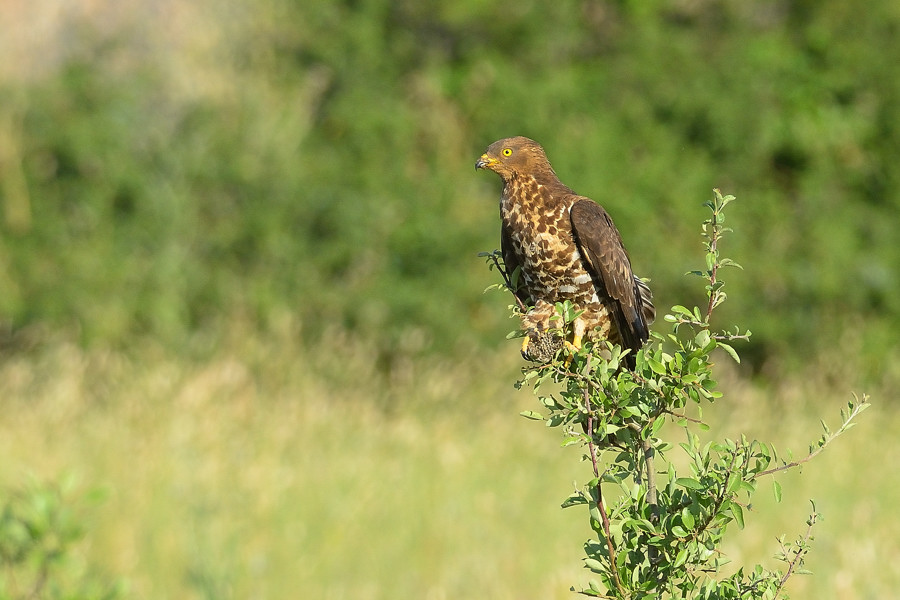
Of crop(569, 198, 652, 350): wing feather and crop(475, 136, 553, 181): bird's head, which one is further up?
crop(475, 136, 553, 181): bird's head

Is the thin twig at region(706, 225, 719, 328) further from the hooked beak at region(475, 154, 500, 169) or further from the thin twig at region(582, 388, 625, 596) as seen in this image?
the hooked beak at region(475, 154, 500, 169)

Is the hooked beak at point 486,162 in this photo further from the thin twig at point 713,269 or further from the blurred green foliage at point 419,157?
the blurred green foliage at point 419,157

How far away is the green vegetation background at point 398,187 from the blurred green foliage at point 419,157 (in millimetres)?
29

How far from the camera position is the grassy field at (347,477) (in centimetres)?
538

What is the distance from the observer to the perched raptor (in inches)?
128

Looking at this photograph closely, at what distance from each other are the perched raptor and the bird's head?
5cm

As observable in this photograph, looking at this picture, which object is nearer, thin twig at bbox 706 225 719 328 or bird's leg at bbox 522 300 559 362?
thin twig at bbox 706 225 719 328

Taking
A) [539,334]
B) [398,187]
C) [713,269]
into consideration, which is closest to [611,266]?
[539,334]

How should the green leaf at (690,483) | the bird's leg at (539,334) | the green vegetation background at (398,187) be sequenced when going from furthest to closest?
the green vegetation background at (398,187), the bird's leg at (539,334), the green leaf at (690,483)

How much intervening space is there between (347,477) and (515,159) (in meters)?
3.64

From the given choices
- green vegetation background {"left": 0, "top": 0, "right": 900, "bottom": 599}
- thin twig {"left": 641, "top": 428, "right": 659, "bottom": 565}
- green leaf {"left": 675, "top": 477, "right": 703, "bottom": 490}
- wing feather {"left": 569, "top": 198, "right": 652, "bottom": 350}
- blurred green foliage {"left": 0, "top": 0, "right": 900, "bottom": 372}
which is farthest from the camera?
blurred green foliage {"left": 0, "top": 0, "right": 900, "bottom": 372}

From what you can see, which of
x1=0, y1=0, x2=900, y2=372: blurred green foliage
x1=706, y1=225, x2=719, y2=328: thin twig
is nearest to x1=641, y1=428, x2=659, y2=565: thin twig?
x1=706, y1=225, x2=719, y2=328: thin twig

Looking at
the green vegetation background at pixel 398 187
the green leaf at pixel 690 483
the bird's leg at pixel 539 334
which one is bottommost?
the green leaf at pixel 690 483

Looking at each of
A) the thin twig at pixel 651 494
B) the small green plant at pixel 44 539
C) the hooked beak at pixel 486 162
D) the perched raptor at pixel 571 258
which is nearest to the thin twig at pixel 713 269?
the thin twig at pixel 651 494
